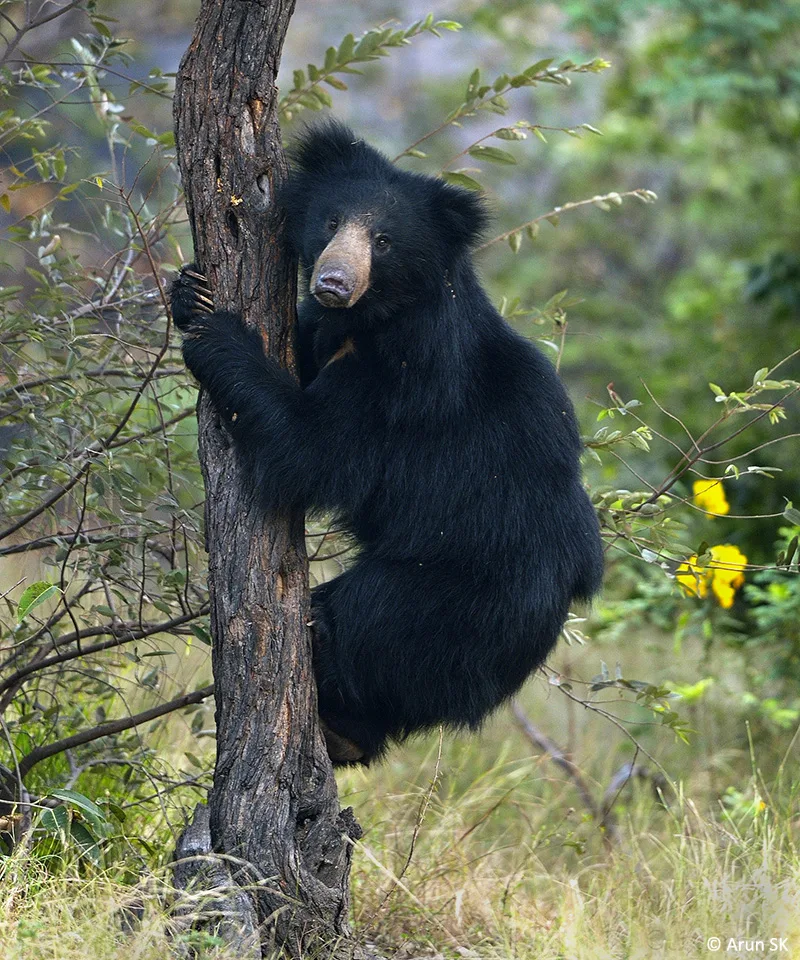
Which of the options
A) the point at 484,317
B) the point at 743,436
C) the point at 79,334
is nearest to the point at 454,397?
the point at 484,317

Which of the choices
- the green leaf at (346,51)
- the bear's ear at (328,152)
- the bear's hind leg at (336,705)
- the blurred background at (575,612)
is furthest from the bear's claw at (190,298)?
the green leaf at (346,51)

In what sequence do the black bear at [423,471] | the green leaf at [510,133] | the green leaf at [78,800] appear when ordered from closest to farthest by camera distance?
1. the green leaf at [78,800]
2. the black bear at [423,471]
3. the green leaf at [510,133]

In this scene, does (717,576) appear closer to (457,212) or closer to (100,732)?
(457,212)

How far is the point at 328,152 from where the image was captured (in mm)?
3283

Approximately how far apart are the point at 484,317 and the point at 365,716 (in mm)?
1208

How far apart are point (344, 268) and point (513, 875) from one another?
2133 mm

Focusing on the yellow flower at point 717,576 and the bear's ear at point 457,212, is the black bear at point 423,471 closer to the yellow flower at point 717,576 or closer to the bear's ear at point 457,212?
the bear's ear at point 457,212

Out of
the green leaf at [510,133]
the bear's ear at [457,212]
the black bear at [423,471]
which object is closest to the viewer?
the black bear at [423,471]

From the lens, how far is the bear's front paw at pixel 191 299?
9.46ft

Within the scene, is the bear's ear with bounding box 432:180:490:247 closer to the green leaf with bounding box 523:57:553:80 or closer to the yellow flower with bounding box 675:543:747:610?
the green leaf with bounding box 523:57:553:80

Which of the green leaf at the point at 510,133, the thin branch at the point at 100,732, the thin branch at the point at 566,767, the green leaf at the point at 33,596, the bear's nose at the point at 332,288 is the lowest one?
the thin branch at the point at 566,767

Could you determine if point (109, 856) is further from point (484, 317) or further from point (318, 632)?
point (484, 317)

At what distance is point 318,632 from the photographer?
313 centimetres

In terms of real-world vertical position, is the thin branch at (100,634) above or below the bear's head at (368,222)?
below
